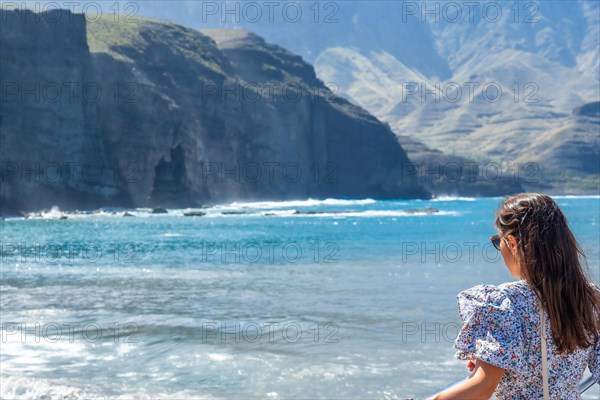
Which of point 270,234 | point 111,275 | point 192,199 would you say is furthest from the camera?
point 192,199

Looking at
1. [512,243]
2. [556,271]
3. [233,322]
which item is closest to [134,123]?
[233,322]

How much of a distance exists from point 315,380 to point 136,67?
151 metres

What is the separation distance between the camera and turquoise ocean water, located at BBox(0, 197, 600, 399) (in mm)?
14352

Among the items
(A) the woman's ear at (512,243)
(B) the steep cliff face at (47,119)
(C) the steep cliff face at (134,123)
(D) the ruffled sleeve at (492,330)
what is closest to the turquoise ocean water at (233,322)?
(A) the woman's ear at (512,243)

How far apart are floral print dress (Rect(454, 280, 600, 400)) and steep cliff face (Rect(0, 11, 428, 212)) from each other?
112 metres

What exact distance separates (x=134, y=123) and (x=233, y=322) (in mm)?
119364

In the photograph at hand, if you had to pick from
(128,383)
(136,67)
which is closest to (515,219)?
(128,383)

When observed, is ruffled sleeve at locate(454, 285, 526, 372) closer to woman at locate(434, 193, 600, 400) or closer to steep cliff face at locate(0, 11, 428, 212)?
woman at locate(434, 193, 600, 400)

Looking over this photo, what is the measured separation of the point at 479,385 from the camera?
3637 millimetres

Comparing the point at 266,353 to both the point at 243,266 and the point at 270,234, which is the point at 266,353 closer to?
the point at 243,266

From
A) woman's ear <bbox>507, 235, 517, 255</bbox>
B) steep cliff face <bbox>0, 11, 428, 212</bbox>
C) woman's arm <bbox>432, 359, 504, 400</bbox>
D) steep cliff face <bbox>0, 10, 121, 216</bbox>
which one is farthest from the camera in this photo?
steep cliff face <bbox>0, 11, 428, 212</bbox>

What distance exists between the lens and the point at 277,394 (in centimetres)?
1368

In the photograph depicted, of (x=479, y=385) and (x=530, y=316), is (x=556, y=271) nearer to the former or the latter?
(x=530, y=316)

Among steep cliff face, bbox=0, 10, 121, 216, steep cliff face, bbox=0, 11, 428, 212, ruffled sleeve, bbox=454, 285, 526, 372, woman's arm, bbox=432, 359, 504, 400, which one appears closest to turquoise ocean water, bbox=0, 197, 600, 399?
ruffled sleeve, bbox=454, 285, 526, 372
